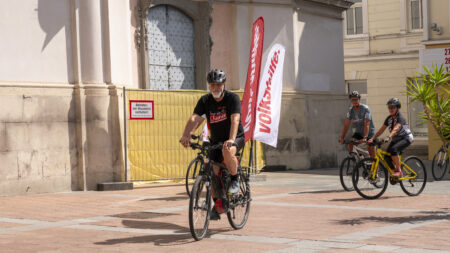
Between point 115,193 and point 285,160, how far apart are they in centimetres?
758

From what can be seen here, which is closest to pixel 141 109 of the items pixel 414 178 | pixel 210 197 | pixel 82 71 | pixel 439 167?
pixel 82 71

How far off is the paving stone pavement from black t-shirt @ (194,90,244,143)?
1163 millimetres

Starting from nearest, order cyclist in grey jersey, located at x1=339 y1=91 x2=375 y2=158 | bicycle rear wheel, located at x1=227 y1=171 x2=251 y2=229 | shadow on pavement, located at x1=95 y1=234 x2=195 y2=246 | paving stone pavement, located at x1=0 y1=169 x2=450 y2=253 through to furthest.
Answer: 1. paving stone pavement, located at x1=0 y1=169 x2=450 y2=253
2. shadow on pavement, located at x1=95 y1=234 x2=195 y2=246
3. bicycle rear wheel, located at x1=227 y1=171 x2=251 y2=229
4. cyclist in grey jersey, located at x1=339 y1=91 x2=375 y2=158

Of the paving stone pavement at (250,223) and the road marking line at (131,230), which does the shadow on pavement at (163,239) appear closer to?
the paving stone pavement at (250,223)

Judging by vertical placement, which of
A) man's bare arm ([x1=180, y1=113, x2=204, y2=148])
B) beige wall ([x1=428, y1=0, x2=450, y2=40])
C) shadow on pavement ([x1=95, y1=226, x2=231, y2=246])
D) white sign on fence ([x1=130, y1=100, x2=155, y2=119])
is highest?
beige wall ([x1=428, y1=0, x2=450, y2=40])

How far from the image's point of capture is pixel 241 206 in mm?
9398

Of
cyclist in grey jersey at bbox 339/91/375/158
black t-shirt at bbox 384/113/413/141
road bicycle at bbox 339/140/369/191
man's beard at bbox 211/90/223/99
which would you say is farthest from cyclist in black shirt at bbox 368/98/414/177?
man's beard at bbox 211/90/223/99

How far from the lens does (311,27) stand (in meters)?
23.8

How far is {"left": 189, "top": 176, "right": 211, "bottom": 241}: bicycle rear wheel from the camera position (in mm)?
8195

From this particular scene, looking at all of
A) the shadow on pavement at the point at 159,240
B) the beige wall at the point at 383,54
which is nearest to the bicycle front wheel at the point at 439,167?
the shadow on pavement at the point at 159,240

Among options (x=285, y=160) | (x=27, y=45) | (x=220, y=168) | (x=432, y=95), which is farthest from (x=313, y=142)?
(x=220, y=168)

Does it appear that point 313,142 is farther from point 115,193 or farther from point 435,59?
point 115,193

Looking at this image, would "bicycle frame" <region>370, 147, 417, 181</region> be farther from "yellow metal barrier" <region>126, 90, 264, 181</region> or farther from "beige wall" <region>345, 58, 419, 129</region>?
"beige wall" <region>345, 58, 419, 129</region>

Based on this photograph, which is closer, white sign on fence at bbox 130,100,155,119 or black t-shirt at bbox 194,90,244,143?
black t-shirt at bbox 194,90,244,143
